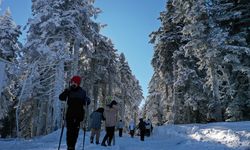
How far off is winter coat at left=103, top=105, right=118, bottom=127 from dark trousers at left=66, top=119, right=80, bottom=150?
6225 mm

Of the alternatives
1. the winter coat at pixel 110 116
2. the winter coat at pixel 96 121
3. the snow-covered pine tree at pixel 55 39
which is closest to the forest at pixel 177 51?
the snow-covered pine tree at pixel 55 39

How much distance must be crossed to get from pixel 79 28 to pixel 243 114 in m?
14.8

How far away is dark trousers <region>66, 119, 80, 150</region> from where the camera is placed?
720cm

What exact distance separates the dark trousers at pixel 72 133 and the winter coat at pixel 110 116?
6.22 m

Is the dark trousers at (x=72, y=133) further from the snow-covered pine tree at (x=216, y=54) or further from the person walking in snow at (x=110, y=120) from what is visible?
the snow-covered pine tree at (x=216, y=54)

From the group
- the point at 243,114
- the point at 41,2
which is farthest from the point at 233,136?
the point at 41,2

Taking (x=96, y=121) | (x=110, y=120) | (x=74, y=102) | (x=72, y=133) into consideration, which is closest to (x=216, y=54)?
(x=96, y=121)

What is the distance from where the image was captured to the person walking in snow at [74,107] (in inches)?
287

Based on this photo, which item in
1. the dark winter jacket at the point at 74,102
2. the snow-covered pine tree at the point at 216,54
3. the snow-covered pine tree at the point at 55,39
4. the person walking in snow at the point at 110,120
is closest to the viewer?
the dark winter jacket at the point at 74,102

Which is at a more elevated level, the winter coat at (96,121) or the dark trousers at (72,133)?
the winter coat at (96,121)

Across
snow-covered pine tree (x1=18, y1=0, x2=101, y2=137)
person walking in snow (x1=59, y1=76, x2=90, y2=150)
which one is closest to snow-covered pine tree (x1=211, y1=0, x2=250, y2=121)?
snow-covered pine tree (x1=18, y1=0, x2=101, y2=137)

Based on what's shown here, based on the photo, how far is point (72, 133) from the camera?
7254 mm

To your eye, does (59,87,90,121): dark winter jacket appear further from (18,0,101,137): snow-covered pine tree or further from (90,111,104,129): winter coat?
(18,0,101,137): snow-covered pine tree

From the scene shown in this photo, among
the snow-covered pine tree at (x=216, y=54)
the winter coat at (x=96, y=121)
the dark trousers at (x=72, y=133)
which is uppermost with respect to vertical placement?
the snow-covered pine tree at (x=216, y=54)
